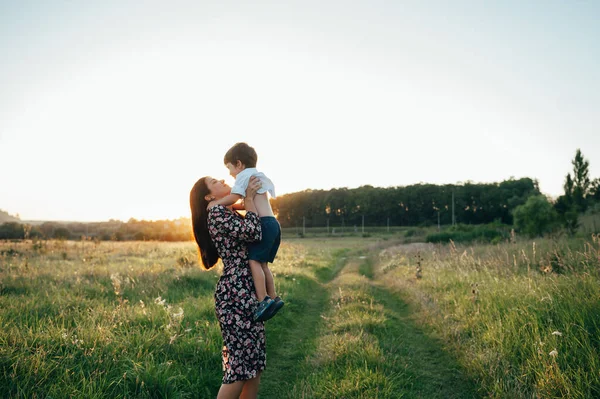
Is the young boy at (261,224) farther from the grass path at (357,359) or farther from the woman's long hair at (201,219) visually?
the grass path at (357,359)

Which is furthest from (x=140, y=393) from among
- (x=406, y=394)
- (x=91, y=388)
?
(x=406, y=394)

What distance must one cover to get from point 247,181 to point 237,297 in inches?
43.7

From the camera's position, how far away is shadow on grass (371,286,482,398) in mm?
4539

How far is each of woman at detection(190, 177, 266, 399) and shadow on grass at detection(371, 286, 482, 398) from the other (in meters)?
2.07

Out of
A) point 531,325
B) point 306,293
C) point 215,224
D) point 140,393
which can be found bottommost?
point 306,293

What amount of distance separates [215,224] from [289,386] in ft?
9.01

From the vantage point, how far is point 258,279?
136 inches

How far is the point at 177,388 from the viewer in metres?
4.18

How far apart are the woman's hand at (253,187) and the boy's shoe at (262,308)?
1.01 meters

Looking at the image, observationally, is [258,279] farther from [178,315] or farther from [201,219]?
[178,315]

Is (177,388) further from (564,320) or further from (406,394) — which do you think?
(564,320)

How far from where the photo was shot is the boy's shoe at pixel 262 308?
327 centimetres

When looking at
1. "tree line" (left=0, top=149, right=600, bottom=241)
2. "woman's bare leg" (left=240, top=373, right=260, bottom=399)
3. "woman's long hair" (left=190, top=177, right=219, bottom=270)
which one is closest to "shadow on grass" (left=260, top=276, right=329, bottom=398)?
"woman's bare leg" (left=240, top=373, right=260, bottom=399)

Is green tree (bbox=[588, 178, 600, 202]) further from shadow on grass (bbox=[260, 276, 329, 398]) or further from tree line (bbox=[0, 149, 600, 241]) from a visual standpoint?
shadow on grass (bbox=[260, 276, 329, 398])
